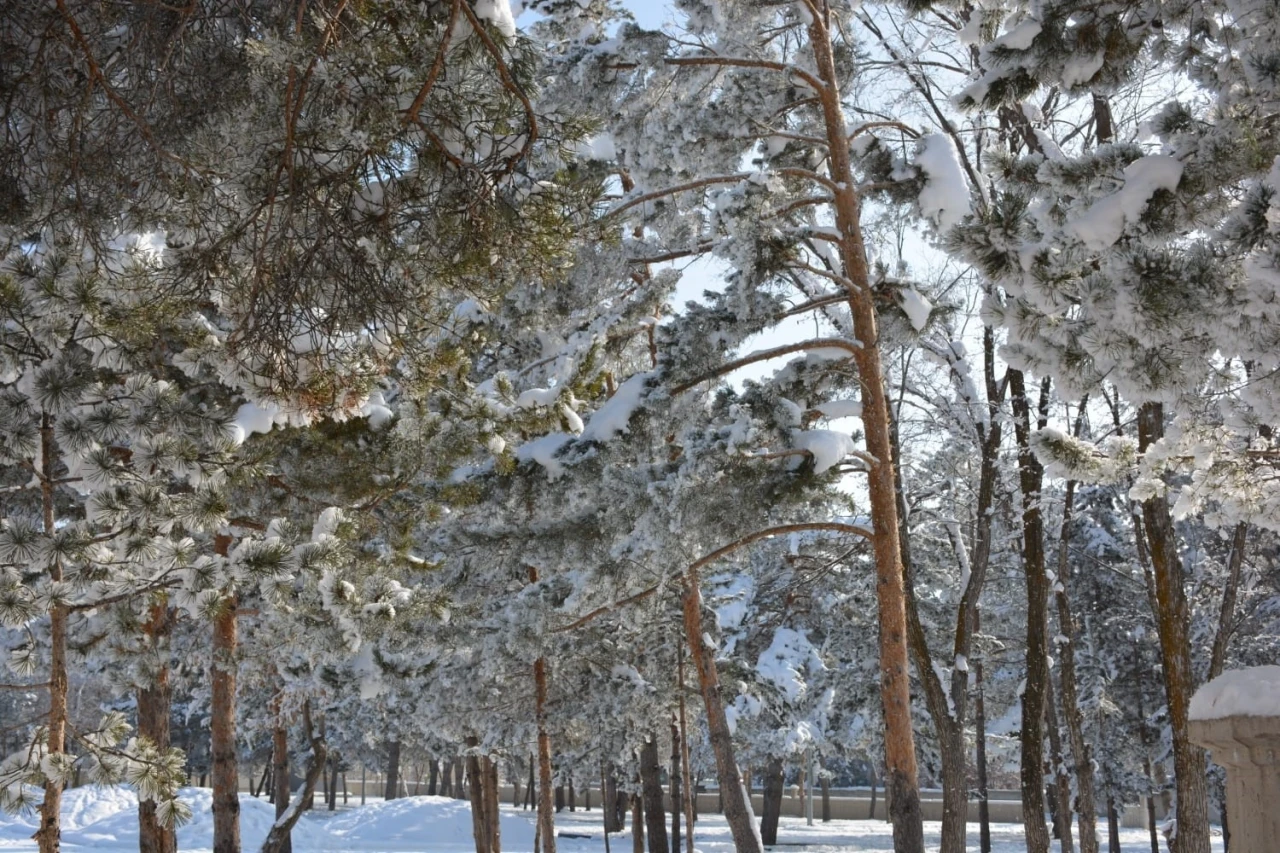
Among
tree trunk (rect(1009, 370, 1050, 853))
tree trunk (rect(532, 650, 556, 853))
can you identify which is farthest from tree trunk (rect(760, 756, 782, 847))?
tree trunk (rect(1009, 370, 1050, 853))

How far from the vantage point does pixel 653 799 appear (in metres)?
20.9

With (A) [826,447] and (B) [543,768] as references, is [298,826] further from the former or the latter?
(A) [826,447]

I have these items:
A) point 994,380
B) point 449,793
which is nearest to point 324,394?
point 994,380

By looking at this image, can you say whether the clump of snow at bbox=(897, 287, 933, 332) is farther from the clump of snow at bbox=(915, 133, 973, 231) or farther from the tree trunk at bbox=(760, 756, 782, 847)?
the tree trunk at bbox=(760, 756, 782, 847)

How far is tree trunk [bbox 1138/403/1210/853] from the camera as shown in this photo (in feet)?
32.0

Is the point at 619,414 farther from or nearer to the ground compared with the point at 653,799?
farther from the ground

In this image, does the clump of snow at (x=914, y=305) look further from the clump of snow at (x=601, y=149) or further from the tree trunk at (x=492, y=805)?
the tree trunk at (x=492, y=805)

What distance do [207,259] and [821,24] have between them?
20.8 feet

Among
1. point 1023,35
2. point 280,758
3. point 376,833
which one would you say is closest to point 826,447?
point 1023,35

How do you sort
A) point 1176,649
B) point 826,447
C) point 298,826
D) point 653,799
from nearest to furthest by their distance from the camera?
point 826,447 → point 1176,649 → point 653,799 → point 298,826

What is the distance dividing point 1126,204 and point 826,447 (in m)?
3.85

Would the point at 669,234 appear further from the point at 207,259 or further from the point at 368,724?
the point at 368,724

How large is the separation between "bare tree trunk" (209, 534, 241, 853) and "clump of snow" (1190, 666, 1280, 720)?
8427 millimetres

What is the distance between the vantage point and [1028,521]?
12367 millimetres
